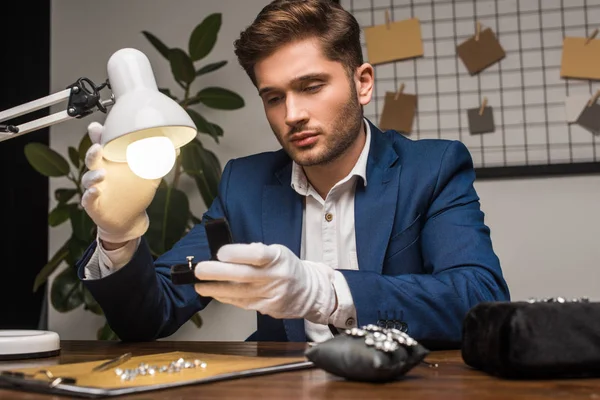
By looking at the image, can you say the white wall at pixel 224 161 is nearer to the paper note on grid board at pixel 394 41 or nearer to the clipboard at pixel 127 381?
the paper note on grid board at pixel 394 41

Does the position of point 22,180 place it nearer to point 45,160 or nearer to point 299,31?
point 45,160

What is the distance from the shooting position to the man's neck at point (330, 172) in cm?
169

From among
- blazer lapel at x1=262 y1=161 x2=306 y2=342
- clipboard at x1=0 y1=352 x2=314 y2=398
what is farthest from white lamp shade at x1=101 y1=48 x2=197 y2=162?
blazer lapel at x1=262 y1=161 x2=306 y2=342

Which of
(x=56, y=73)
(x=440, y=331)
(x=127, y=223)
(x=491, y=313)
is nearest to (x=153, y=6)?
(x=56, y=73)

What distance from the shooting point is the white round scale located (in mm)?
1082

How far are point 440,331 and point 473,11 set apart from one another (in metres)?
1.59

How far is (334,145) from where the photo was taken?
5.24ft

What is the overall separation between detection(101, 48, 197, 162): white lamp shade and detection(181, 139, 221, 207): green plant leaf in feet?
5.18

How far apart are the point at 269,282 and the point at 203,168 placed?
1642 mm

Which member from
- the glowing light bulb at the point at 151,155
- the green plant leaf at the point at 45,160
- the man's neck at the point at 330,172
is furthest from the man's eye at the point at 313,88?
the green plant leaf at the point at 45,160

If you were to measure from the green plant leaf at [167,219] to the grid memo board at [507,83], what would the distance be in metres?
0.71

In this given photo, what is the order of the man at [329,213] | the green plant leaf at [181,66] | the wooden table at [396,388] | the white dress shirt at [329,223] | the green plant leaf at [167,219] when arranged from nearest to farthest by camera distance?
1. the wooden table at [396,388]
2. the man at [329,213]
3. the white dress shirt at [329,223]
4. the green plant leaf at [167,219]
5. the green plant leaf at [181,66]

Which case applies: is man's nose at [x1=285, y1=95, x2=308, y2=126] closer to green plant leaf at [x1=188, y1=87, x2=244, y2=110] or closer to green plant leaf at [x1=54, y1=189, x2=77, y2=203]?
green plant leaf at [x1=188, y1=87, x2=244, y2=110]

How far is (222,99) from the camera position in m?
2.68
